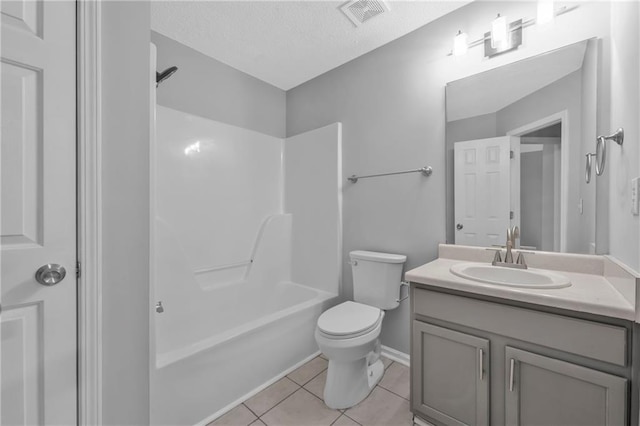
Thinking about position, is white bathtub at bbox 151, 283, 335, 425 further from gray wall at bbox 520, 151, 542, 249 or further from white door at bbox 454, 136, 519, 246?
gray wall at bbox 520, 151, 542, 249

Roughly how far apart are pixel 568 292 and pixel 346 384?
1.19 meters

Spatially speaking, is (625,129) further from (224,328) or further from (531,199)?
(224,328)

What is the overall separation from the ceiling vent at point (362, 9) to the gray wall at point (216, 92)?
114 cm

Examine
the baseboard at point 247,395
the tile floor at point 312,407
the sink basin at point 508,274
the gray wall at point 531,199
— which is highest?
the gray wall at point 531,199

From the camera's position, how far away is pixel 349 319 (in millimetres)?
1646

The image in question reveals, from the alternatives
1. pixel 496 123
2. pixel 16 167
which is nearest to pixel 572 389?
pixel 496 123

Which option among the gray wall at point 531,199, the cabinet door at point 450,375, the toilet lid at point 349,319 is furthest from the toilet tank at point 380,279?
the gray wall at point 531,199

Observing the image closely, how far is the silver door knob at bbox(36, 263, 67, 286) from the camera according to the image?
86 cm

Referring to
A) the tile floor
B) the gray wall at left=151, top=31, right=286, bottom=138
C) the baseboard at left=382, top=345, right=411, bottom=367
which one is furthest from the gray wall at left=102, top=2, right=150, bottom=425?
the baseboard at left=382, top=345, right=411, bottom=367

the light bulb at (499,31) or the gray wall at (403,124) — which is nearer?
the light bulb at (499,31)

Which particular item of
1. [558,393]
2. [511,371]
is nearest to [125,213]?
[511,371]

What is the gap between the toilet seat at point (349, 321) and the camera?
1.50 meters

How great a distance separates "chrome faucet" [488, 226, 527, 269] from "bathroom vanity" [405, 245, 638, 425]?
8 centimetres

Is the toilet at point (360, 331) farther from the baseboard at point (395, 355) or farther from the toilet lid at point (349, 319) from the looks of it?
the baseboard at point (395, 355)
